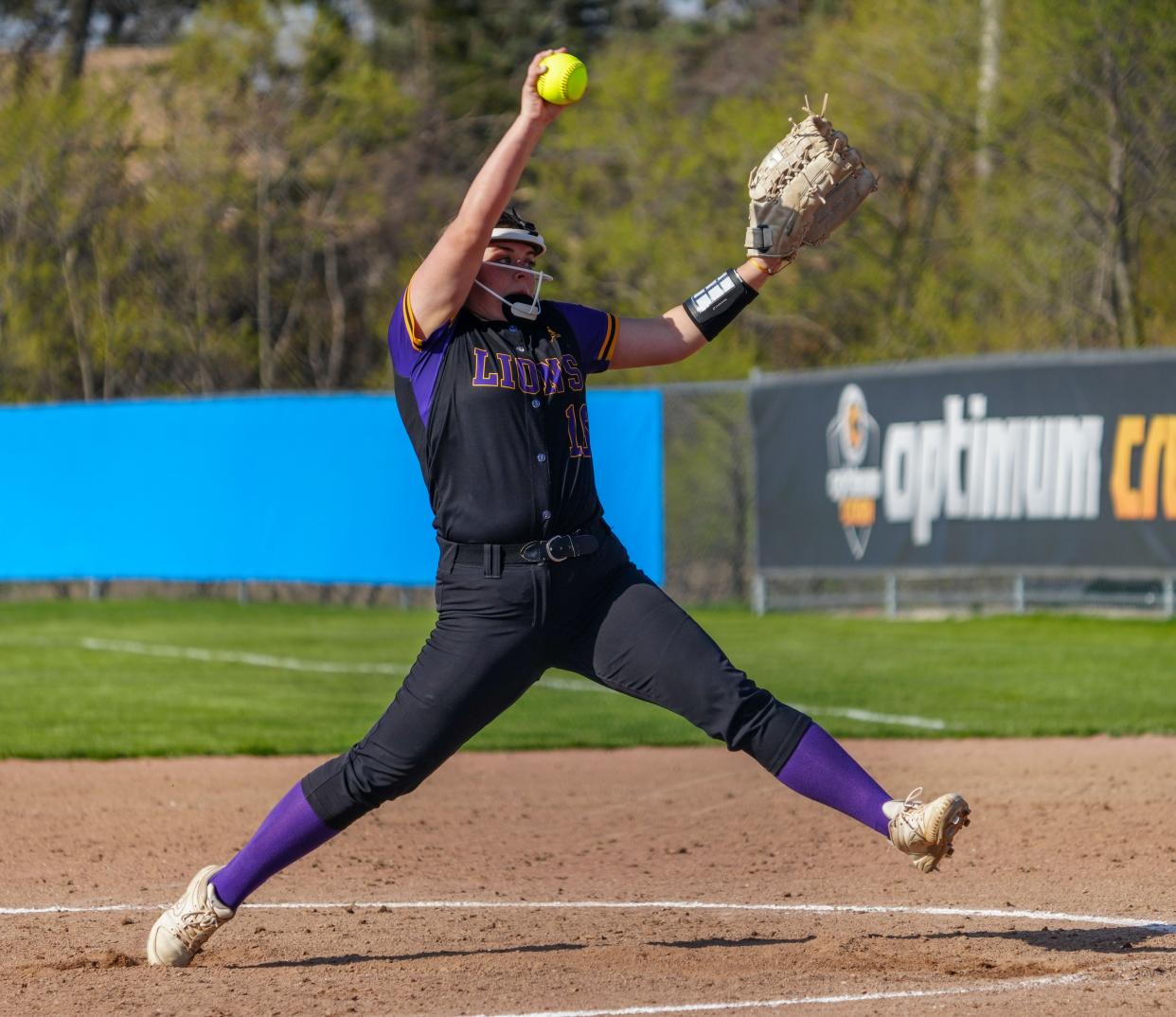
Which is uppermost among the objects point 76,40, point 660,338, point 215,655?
point 76,40

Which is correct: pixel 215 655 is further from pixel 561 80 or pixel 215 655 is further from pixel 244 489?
pixel 561 80

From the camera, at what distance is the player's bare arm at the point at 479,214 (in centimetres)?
443

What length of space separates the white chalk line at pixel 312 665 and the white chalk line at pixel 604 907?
4580mm

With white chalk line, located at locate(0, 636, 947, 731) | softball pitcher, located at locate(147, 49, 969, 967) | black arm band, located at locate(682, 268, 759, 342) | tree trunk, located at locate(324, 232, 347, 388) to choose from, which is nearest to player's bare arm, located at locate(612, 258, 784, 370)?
black arm band, located at locate(682, 268, 759, 342)

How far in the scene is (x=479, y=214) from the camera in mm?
4441

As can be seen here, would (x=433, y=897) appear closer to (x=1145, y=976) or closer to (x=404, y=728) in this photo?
(x=404, y=728)

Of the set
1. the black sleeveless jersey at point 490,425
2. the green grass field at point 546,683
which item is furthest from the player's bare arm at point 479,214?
the green grass field at point 546,683

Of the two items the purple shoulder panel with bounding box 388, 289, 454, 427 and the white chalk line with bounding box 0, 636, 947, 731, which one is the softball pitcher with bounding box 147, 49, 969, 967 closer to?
the purple shoulder panel with bounding box 388, 289, 454, 427

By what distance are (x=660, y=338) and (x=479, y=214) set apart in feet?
2.93

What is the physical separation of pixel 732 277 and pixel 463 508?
112 centimetres

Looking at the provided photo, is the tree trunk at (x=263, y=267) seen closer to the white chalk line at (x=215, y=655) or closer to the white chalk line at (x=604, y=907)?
the white chalk line at (x=215, y=655)

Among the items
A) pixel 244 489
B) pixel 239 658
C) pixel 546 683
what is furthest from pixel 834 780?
pixel 244 489

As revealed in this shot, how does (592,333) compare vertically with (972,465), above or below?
above

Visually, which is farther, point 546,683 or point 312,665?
point 312,665
